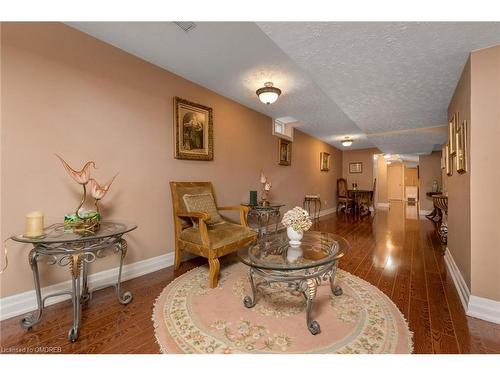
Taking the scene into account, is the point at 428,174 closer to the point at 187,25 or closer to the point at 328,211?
the point at 328,211

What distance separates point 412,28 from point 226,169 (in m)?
2.66

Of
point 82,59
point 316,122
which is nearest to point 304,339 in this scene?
point 82,59

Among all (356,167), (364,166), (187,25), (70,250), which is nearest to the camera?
(70,250)

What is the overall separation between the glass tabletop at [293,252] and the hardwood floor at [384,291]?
67cm

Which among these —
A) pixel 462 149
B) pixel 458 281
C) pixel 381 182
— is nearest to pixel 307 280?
pixel 458 281

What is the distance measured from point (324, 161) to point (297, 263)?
5832mm

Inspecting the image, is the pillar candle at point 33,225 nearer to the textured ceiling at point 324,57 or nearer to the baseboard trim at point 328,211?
the textured ceiling at point 324,57

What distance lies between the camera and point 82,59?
1992 mm

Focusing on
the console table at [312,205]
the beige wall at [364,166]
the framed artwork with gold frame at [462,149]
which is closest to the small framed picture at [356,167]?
the beige wall at [364,166]

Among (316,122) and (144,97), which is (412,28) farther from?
(316,122)

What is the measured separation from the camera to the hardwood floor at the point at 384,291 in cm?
133

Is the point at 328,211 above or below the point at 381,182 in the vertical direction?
below

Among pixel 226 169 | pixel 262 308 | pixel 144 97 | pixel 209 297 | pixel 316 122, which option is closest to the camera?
pixel 262 308

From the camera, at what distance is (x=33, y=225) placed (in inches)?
57.0
